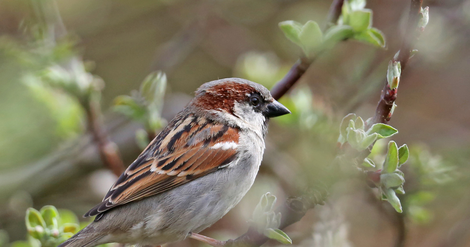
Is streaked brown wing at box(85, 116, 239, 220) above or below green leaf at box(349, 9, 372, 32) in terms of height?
below

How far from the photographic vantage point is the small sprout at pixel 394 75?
1.43 metres

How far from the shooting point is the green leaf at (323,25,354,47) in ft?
6.07

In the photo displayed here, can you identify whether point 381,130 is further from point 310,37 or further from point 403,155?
point 310,37

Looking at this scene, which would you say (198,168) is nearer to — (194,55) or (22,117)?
(22,117)

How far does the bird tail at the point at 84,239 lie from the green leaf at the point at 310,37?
1.40 m

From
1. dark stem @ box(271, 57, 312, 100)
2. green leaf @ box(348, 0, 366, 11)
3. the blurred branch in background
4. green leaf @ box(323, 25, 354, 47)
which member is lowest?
dark stem @ box(271, 57, 312, 100)

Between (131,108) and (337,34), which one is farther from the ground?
(131,108)

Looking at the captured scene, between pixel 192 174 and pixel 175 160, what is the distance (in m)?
0.16

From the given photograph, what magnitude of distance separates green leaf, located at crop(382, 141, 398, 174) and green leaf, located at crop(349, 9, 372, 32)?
58cm

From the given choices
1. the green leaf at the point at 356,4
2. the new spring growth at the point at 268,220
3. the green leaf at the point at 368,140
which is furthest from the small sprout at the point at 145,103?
the green leaf at the point at 368,140

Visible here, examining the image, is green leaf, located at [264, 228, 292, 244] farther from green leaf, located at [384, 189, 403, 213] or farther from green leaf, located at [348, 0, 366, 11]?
Result: green leaf, located at [348, 0, 366, 11]

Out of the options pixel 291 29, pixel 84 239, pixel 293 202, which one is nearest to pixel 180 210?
pixel 84 239

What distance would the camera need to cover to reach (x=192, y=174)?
2512mm

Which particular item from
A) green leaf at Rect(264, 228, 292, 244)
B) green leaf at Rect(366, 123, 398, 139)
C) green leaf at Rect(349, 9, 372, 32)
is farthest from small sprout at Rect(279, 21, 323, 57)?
green leaf at Rect(264, 228, 292, 244)
